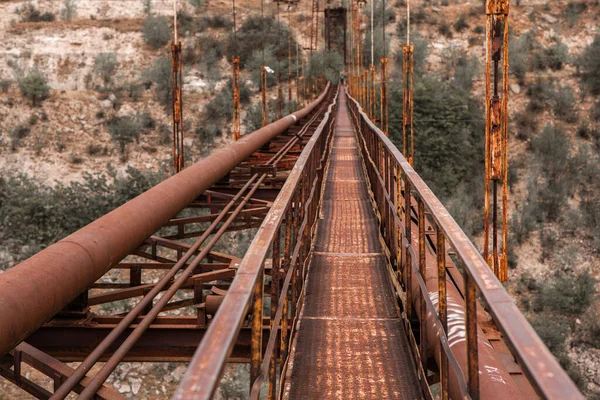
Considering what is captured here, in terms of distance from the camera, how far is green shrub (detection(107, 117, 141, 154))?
1489 inches

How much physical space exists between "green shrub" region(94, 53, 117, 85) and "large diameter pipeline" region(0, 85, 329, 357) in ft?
157

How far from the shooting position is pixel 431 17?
60.6 metres

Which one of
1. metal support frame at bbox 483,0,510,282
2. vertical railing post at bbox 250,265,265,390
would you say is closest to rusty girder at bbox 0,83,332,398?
vertical railing post at bbox 250,265,265,390

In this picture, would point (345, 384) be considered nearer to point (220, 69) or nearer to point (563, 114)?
point (563, 114)

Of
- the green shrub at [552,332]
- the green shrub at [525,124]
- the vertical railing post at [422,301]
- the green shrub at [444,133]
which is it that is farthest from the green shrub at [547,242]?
the vertical railing post at [422,301]

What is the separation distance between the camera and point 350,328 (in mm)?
3844

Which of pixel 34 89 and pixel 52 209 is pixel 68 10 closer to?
pixel 34 89

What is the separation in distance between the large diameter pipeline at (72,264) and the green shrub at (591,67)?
43842 millimetres

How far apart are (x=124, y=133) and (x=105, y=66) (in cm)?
1481

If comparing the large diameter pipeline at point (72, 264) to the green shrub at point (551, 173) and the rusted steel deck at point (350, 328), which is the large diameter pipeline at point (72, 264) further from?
the green shrub at point (551, 173)

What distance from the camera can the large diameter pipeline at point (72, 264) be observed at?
8.31 feet

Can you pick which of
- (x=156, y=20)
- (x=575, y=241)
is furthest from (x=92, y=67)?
(x=575, y=241)

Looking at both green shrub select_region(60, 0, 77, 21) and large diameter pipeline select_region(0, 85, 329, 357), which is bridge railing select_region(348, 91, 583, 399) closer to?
large diameter pipeline select_region(0, 85, 329, 357)

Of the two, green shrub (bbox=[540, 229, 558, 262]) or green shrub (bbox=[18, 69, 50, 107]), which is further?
Result: green shrub (bbox=[18, 69, 50, 107])
